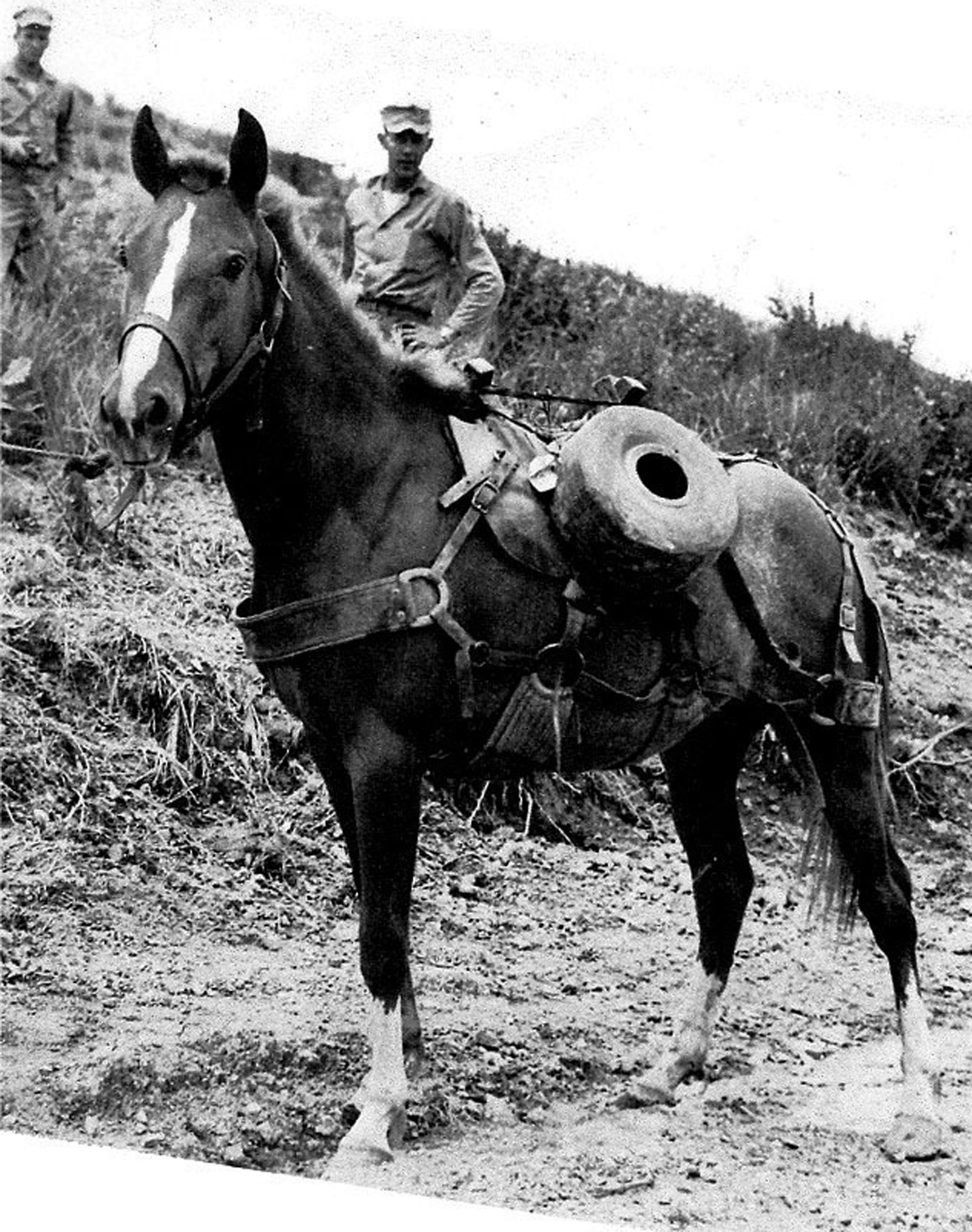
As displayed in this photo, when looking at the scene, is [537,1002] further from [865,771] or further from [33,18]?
[33,18]

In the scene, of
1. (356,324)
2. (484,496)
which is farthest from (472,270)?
(484,496)

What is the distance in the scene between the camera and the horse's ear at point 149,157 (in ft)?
9.37

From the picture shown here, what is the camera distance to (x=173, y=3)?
3795mm

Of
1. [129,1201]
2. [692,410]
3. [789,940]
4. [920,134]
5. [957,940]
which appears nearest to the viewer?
[920,134]

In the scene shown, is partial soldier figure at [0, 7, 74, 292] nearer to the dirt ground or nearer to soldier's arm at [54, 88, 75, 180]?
soldier's arm at [54, 88, 75, 180]

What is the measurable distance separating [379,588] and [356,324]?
21.2 inches

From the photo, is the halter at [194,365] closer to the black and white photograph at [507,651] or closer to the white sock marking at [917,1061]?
the black and white photograph at [507,651]

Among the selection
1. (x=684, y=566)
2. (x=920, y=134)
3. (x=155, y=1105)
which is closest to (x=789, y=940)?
(x=684, y=566)

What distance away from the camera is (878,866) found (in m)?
3.46

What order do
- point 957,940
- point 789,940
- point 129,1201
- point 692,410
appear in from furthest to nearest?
point 692,410, point 789,940, point 957,940, point 129,1201

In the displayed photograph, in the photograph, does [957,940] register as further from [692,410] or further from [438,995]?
[692,410]

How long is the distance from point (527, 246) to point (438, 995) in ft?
6.15

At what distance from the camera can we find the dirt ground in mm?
3109

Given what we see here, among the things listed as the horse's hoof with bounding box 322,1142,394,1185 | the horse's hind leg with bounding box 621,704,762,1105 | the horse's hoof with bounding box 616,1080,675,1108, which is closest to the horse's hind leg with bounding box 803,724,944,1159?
the horse's hind leg with bounding box 621,704,762,1105
